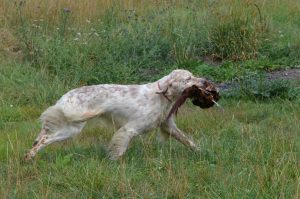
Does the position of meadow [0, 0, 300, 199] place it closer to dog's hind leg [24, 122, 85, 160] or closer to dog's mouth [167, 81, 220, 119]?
dog's hind leg [24, 122, 85, 160]

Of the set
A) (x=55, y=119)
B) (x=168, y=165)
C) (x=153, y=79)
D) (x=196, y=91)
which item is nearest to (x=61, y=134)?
(x=55, y=119)

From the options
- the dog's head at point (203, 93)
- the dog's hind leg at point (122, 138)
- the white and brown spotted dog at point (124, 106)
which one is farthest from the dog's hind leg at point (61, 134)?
the dog's head at point (203, 93)

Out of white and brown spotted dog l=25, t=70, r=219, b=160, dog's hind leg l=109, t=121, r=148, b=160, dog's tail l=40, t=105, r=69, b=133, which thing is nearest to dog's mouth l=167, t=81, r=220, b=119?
white and brown spotted dog l=25, t=70, r=219, b=160

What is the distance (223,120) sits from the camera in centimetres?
763

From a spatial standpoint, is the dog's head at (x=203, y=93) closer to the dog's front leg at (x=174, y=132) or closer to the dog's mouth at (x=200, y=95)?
the dog's mouth at (x=200, y=95)

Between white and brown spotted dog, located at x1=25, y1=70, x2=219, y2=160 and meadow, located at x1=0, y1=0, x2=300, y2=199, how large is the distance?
0.21 metres

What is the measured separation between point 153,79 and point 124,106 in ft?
10.8

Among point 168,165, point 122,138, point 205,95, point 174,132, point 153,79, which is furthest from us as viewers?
point 153,79

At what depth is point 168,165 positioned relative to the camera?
561 cm

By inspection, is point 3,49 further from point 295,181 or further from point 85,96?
point 295,181

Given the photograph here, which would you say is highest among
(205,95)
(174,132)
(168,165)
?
(205,95)

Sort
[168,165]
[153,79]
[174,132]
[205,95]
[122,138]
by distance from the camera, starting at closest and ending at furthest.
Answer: [168,165] → [122,138] → [205,95] → [174,132] → [153,79]

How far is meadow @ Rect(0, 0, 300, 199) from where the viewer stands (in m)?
5.28

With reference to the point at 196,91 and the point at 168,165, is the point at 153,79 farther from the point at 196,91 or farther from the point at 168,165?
the point at 168,165
